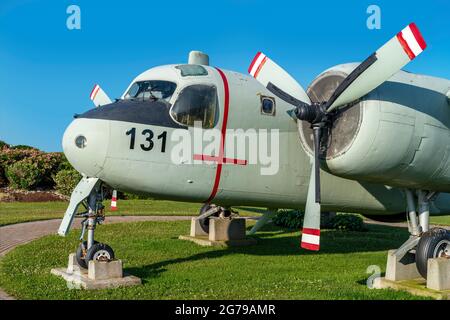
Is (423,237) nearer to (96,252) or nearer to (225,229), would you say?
(96,252)

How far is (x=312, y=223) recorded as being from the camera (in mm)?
9938

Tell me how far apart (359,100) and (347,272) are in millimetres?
5076

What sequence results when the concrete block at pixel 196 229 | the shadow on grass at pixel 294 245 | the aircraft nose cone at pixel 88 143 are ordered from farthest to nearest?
the concrete block at pixel 196 229, the shadow on grass at pixel 294 245, the aircraft nose cone at pixel 88 143

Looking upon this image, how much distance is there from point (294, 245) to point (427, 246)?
24.6 ft

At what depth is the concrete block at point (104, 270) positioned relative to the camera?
9.97m

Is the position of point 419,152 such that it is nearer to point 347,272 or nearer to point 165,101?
point 347,272

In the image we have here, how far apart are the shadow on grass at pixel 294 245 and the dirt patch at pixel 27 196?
2073 cm

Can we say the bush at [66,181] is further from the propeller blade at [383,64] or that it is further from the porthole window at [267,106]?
the propeller blade at [383,64]

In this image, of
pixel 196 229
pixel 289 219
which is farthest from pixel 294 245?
pixel 289 219

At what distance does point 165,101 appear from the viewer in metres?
10.2

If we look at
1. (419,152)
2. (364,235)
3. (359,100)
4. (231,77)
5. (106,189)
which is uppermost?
(231,77)

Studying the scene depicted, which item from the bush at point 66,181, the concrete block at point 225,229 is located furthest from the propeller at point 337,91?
the bush at point 66,181
